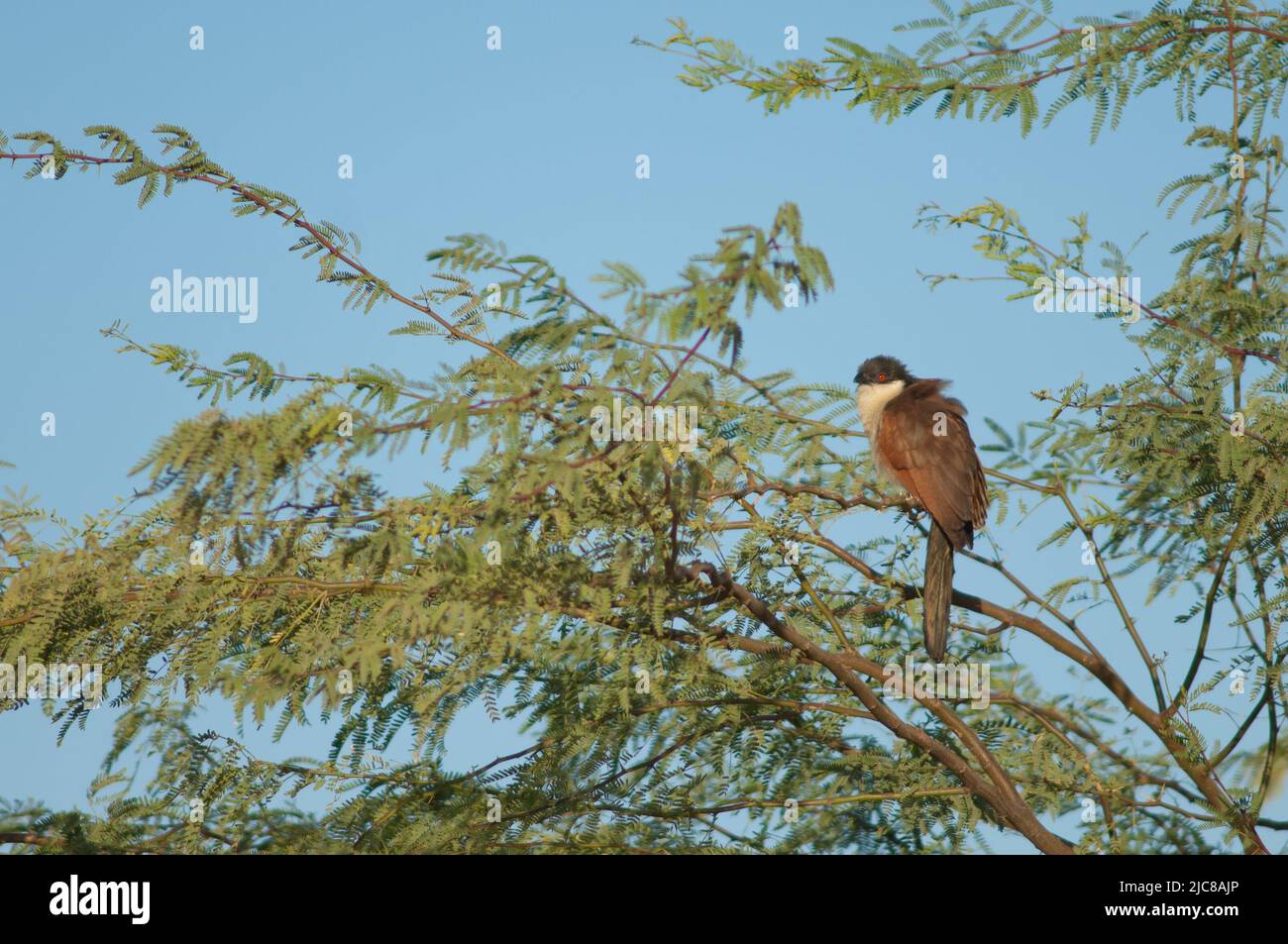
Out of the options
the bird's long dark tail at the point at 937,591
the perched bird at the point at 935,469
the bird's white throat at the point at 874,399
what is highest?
the bird's white throat at the point at 874,399

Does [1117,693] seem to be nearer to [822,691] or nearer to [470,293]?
[822,691]

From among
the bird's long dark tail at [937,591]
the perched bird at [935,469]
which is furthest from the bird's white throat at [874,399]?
the bird's long dark tail at [937,591]

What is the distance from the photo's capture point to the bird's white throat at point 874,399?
7551 millimetres

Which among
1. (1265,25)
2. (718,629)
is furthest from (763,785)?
(1265,25)

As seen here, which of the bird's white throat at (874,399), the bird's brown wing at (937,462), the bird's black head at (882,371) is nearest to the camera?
the bird's brown wing at (937,462)

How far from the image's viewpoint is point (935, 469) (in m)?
6.89

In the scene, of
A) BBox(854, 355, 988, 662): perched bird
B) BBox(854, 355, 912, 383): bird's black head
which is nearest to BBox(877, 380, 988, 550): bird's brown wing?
BBox(854, 355, 988, 662): perched bird

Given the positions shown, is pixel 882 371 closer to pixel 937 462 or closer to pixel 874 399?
pixel 874 399

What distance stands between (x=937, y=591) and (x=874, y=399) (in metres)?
2.09

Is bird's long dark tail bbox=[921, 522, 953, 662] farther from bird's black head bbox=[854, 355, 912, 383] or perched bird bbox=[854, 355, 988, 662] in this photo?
bird's black head bbox=[854, 355, 912, 383]

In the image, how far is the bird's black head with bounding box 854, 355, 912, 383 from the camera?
847 centimetres

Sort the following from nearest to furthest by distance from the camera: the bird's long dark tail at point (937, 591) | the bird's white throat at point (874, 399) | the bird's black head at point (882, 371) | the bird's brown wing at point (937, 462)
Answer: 1. the bird's long dark tail at point (937, 591)
2. the bird's brown wing at point (937, 462)
3. the bird's white throat at point (874, 399)
4. the bird's black head at point (882, 371)

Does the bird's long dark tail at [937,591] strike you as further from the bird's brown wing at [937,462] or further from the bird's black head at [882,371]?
the bird's black head at [882,371]
